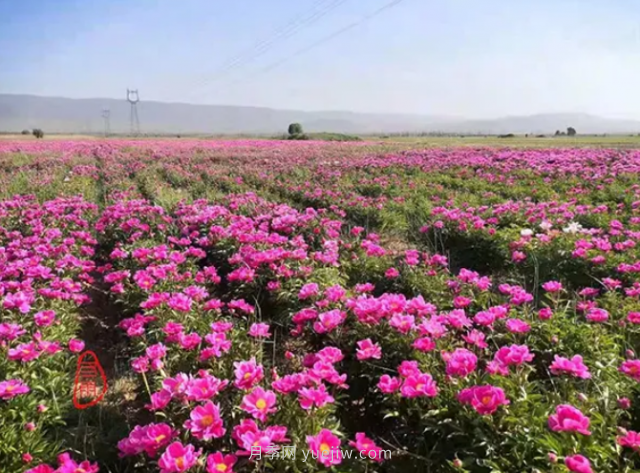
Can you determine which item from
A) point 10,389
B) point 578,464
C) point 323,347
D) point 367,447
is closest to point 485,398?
point 578,464

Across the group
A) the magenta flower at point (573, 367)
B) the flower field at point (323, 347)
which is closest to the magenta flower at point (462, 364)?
the flower field at point (323, 347)

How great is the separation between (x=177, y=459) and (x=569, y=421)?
145cm

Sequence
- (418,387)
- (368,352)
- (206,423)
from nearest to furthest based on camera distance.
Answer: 1. (206,423)
2. (418,387)
3. (368,352)

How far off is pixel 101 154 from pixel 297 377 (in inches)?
775

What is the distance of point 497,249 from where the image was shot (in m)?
5.70

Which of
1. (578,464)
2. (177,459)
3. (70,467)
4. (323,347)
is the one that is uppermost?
(578,464)

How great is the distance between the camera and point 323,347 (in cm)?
361

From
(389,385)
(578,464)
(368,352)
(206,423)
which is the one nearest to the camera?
(578,464)

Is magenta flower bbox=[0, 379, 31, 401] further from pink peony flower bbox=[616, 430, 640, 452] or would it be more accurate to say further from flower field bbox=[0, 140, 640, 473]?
pink peony flower bbox=[616, 430, 640, 452]

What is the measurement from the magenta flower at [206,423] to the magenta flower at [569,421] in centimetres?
129

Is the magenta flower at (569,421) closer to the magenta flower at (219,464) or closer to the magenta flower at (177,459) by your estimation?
the magenta flower at (219,464)

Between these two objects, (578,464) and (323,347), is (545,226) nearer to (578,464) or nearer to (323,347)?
(323,347)

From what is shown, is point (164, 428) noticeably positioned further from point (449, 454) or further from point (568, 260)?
point (568, 260)

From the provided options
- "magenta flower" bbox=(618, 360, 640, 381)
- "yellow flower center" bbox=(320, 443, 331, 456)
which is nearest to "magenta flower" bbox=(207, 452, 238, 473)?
"yellow flower center" bbox=(320, 443, 331, 456)
